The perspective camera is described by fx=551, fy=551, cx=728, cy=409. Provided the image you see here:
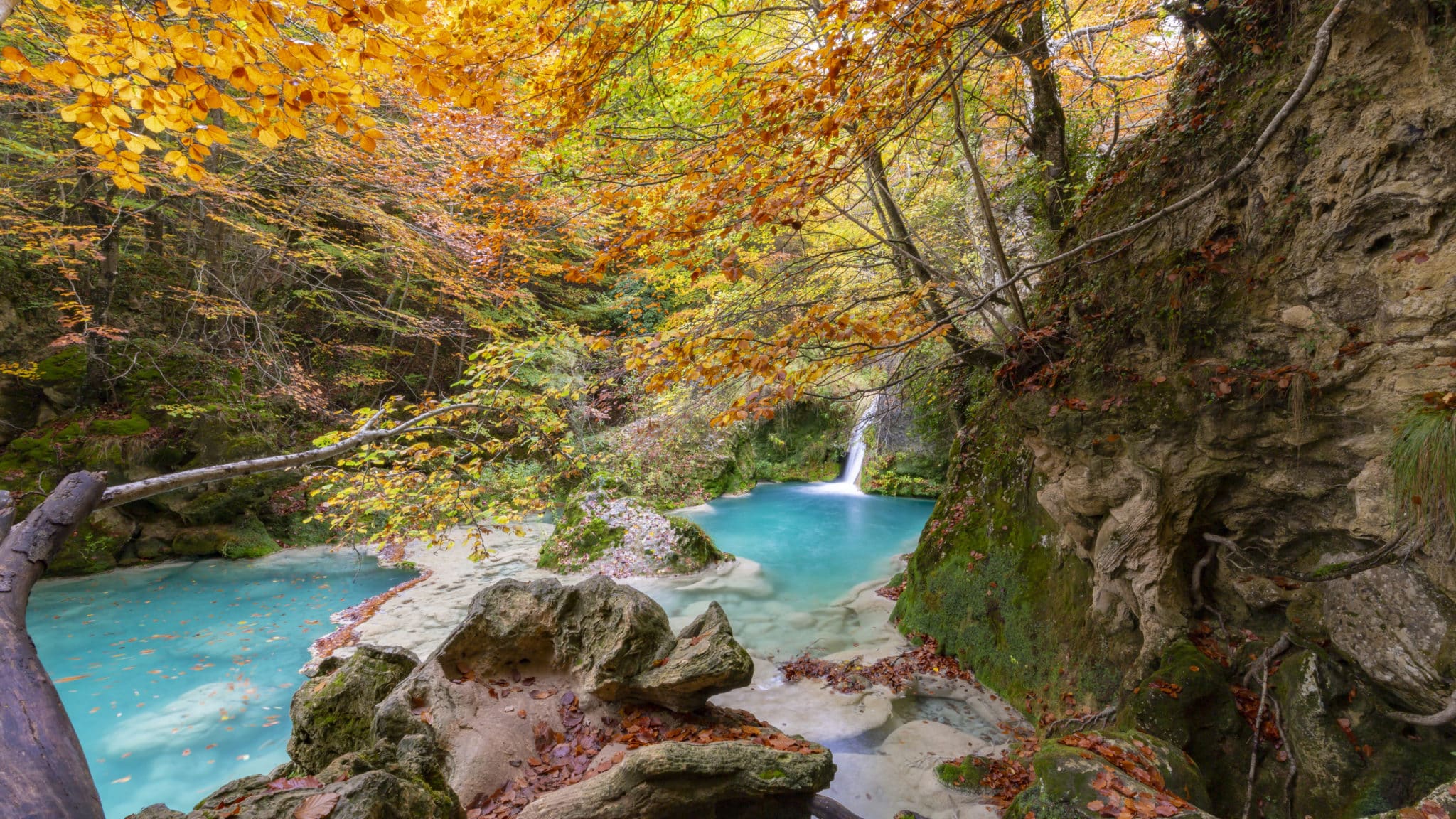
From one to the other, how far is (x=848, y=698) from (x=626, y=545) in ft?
17.2

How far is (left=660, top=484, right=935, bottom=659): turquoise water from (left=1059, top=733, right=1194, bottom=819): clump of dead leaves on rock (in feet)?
13.1

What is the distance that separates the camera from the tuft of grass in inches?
86.3

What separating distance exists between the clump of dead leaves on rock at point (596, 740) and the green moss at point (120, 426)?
10.1 meters

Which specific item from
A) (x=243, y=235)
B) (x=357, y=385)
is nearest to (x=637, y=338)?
(x=243, y=235)

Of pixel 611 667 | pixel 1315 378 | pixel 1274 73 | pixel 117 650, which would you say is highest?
pixel 1274 73

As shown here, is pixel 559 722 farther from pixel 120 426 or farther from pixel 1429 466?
pixel 120 426

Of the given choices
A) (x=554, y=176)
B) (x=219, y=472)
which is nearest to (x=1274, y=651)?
(x=219, y=472)

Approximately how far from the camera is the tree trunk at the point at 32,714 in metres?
1.19

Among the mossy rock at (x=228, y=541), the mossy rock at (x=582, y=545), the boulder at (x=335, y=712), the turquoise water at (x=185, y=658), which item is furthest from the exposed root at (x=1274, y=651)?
the mossy rock at (x=228, y=541)

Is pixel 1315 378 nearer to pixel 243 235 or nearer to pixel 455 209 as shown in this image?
pixel 455 209

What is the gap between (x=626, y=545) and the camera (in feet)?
31.9

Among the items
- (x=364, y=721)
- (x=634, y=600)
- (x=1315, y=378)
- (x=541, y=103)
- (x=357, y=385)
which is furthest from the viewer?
(x=357, y=385)

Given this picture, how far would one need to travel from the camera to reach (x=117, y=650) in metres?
6.67

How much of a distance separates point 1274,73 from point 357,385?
15.1 metres
